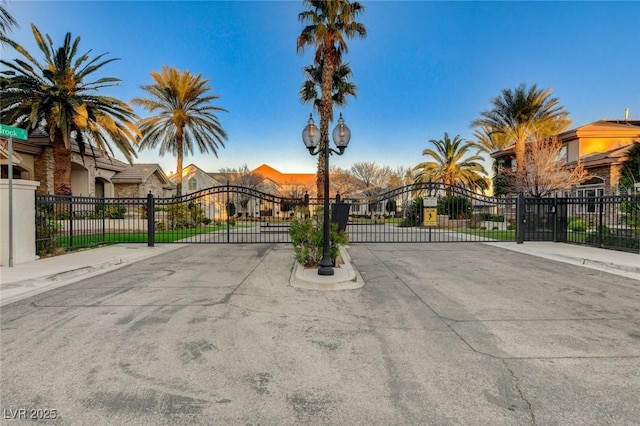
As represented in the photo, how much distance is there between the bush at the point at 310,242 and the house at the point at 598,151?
24.5m

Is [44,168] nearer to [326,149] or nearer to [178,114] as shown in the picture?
[178,114]

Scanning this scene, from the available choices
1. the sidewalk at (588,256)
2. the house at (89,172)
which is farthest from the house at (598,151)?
the house at (89,172)

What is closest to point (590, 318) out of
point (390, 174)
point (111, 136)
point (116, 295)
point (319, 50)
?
point (116, 295)

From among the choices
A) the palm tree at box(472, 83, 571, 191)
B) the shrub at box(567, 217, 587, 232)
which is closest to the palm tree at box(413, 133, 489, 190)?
the palm tree at box(472, 83, 571, 191)

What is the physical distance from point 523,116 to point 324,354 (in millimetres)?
31128

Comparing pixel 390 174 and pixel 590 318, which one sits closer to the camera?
pixel 590 318

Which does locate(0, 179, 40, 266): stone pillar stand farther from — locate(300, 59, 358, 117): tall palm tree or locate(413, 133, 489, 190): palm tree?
locate(413, 133, 489, 190): palm tree

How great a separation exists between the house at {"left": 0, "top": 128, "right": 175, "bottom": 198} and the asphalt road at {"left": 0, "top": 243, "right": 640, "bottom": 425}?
1874 cm

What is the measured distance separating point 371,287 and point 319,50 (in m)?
14.7

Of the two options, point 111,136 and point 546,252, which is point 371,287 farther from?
point 111,136

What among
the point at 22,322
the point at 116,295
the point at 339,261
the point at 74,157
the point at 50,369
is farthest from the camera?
the point at 74,157

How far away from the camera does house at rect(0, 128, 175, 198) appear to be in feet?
78.7

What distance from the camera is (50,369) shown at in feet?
11.5

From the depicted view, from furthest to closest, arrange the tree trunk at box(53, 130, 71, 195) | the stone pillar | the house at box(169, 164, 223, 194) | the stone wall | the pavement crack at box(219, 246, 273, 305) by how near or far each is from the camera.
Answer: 1. the house at box(169, 164, 223, 194)
2. the stone wall
3. the tree trunk at box(53, 130, 71, 195)
4. the stone pillar
5. the pavement crack at box(219, 246, 273, 305)
